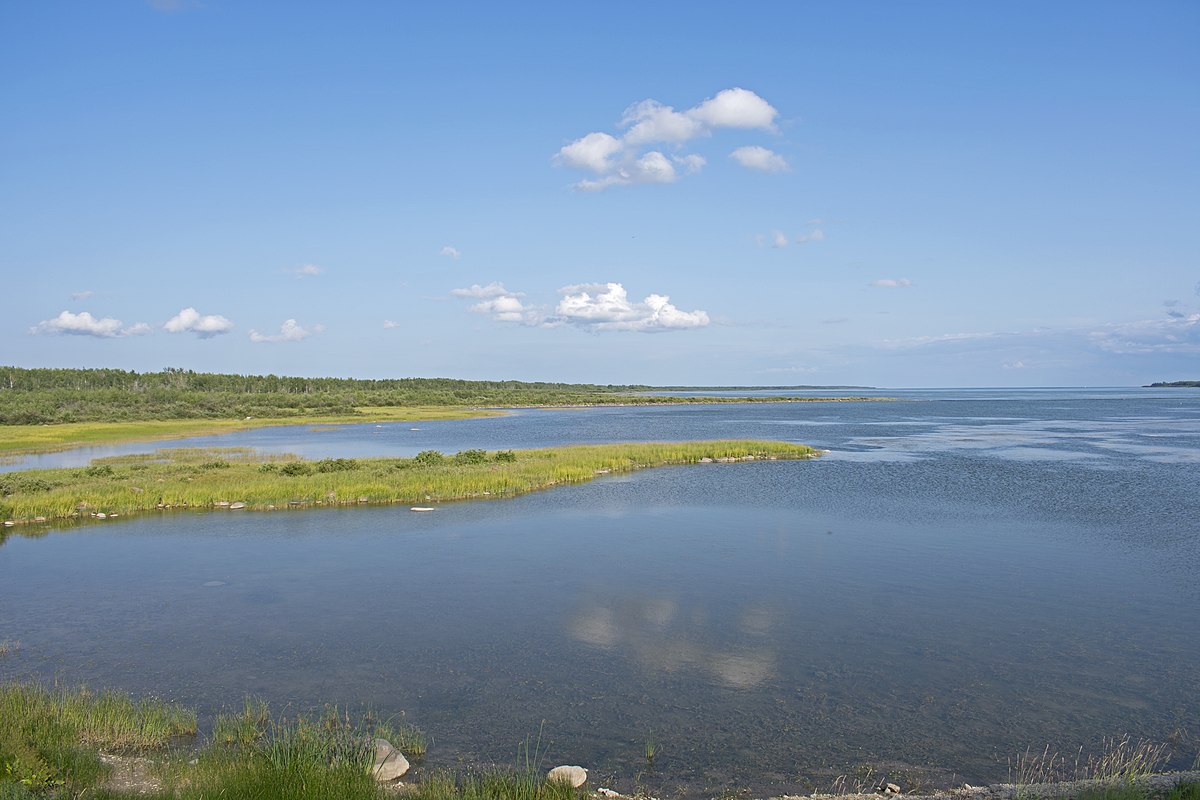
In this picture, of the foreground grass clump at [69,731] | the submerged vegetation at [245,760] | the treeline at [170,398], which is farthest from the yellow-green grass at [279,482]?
the treeline at [170,398]

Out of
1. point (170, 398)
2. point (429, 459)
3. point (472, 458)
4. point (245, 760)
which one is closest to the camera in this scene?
point (245, 760)

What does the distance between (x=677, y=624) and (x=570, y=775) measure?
809 cm

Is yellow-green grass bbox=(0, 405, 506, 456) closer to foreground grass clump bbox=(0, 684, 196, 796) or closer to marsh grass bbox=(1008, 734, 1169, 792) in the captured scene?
foreground grass clump bbox=(0, 684, 196, 796)

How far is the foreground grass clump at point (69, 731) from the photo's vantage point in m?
8.98

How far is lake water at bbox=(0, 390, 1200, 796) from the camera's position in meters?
12.2

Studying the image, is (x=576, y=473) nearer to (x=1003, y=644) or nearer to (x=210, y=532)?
(x=210, y=532)

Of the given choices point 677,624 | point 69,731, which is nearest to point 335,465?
point 677,624

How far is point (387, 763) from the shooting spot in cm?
1043

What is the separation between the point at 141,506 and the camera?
32969 millimetres

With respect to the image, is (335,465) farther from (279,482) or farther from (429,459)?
(279,482)

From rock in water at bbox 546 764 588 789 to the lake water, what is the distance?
2.21 feet

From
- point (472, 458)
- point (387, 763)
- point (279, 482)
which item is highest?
point (472, 458)

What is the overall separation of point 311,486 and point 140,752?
26363 mm

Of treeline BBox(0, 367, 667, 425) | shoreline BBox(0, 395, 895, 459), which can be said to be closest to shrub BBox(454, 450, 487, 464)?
shoreline BBox(0, 395, 895, 459)
